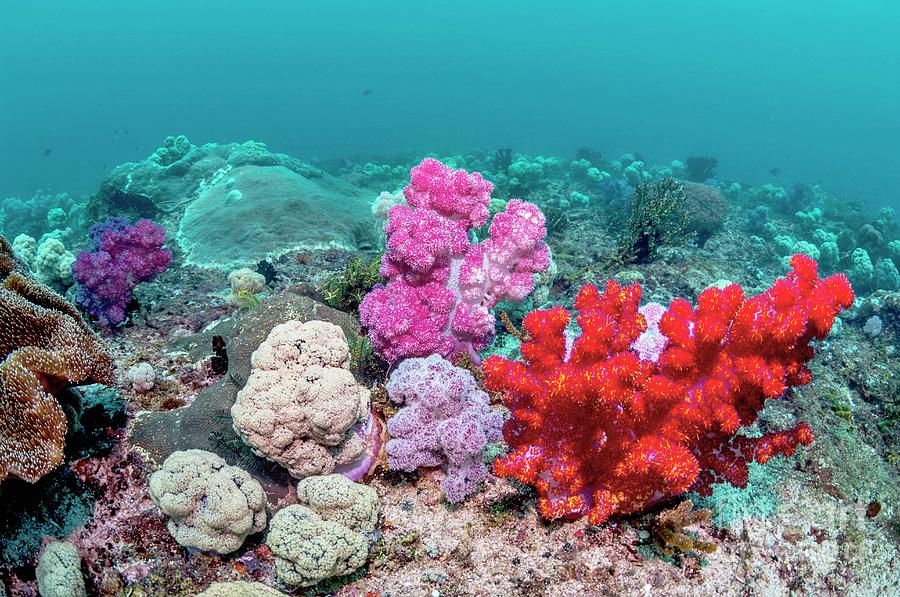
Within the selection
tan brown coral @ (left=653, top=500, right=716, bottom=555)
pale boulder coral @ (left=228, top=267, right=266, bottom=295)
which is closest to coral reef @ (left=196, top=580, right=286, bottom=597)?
tan brown coral @ (left=653, top=500, right=716, bottom=555)

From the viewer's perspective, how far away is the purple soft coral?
5977 mm

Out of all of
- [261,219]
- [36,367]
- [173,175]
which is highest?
[36,367]

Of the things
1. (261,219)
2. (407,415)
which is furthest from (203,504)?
(261,219)

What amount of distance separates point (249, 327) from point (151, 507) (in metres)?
1.70

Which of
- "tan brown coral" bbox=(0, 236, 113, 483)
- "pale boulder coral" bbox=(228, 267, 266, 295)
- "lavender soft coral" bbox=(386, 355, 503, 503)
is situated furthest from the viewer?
"pale boulder coral" bbox=(228, 267, 266, 295)

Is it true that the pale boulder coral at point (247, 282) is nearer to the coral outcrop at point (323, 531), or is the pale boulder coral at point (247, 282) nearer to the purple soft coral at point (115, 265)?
the purple soft coral at point (115, 265)

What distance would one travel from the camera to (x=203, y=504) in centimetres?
317

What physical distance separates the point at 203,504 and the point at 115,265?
4691mm

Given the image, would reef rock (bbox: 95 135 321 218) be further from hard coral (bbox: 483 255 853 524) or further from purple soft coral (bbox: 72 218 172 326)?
hard coral (bbox: 483 255 853 524)

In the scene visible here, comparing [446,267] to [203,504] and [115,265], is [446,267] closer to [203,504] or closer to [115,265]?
[203,504]

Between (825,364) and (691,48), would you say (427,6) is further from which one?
(825,364)

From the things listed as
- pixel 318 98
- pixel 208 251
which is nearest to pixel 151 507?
pixel 208 251

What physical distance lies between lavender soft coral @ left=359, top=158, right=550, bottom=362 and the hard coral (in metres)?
1.54

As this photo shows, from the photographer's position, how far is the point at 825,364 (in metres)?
7.15
